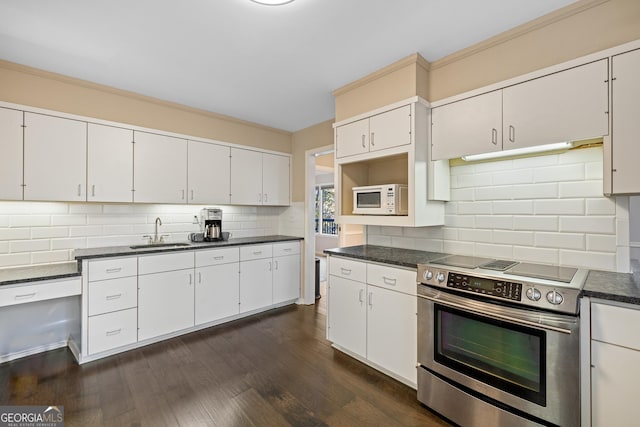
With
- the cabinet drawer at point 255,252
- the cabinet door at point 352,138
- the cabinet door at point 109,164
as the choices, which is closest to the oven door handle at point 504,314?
the cabinet door at point 352,138

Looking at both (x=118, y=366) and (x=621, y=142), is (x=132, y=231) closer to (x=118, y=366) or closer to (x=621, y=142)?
(x=118, y=366)

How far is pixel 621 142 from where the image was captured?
1621 millimetres

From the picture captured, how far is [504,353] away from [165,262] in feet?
9.99

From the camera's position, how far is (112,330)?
2.66 metres

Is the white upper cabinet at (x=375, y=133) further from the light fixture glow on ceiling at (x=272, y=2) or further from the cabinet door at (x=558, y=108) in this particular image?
the light fixture glow on ceiling at (x=272, y=2)

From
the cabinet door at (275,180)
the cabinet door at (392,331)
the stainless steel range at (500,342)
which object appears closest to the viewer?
the stainless steel range at (500,342)

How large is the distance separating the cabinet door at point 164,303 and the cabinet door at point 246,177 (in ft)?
4.05

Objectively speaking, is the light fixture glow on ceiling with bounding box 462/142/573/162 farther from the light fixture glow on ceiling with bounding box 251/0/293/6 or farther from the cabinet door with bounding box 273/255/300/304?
the cabinet door with bounding box 273/255/300/304

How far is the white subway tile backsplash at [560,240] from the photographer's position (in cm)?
194

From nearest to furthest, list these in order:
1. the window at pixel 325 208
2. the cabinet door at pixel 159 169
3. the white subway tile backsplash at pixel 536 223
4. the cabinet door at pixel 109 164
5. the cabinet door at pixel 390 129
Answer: the white subway tile backsplash at pixel 536 223
the cabinet door at pixel 390 129
the cabinet door at pixel 109 164
the cabinet door at pixel 159 169
the window at pixel 325 208

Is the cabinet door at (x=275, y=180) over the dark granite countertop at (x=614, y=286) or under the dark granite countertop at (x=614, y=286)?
over

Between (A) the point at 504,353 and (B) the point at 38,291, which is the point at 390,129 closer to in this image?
(A) the point at 504,353

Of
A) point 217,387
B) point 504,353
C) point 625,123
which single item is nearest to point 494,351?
point 504,353

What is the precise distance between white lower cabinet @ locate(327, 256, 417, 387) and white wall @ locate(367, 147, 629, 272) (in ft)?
2.28
